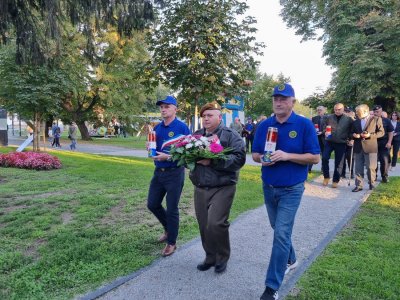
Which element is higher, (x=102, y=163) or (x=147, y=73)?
(x=147, y=73)

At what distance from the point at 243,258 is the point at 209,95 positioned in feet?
23.3

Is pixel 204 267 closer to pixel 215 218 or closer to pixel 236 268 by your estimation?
pixel 236 268

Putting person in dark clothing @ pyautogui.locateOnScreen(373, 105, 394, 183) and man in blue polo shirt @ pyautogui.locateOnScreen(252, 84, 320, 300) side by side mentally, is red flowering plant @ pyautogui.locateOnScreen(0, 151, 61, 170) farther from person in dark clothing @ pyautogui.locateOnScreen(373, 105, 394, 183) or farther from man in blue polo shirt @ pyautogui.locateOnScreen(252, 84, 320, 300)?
man in blue polo shirt @ pyautogui.locateOnScreen(252, 84, 320, 300)

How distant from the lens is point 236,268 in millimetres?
4406

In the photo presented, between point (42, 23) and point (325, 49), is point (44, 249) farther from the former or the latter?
point (325, 49)

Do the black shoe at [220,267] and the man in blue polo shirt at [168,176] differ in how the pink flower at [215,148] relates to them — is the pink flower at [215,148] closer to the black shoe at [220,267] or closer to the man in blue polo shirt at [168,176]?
the man in blue polo shirt at [168,176]

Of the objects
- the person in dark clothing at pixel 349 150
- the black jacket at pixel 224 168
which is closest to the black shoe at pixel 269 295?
the black jacket at pixel 224 168

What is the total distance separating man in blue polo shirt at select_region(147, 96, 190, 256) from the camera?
4.76m

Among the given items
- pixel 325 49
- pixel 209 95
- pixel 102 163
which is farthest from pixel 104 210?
pixel 325 49

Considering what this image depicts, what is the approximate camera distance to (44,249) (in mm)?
5098

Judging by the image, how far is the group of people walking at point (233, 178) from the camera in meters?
3.62

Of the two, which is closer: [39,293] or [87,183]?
Result: [39,293]

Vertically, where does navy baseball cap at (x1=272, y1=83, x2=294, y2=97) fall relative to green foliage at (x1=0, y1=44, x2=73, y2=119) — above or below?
below

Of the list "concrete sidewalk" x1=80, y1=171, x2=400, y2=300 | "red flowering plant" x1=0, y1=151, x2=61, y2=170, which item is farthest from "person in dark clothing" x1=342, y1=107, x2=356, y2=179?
"red flowering plant" x1=0, y1=151, x2=61, y2=170
